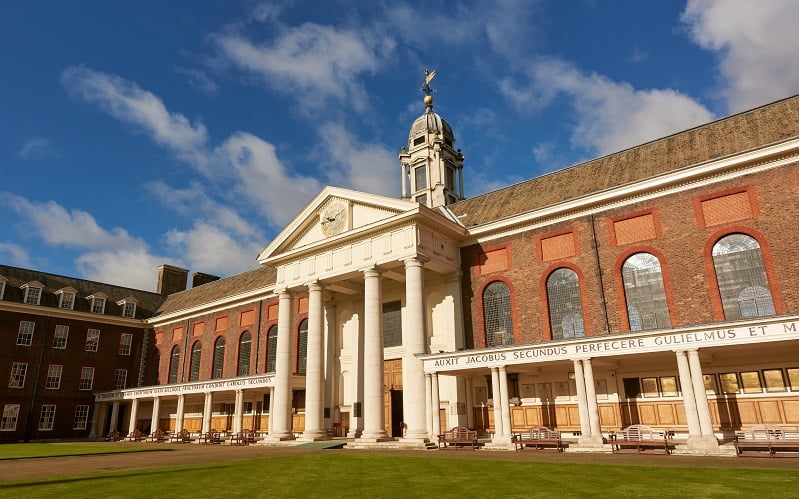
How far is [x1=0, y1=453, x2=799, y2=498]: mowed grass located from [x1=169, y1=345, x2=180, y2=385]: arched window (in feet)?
115

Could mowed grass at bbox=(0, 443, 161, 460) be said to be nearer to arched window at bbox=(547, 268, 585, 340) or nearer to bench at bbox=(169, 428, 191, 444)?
bench at bbox=(169, 428, 191, 444)

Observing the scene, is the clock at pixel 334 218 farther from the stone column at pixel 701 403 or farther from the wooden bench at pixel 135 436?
the wooden bench at pixel 135 436

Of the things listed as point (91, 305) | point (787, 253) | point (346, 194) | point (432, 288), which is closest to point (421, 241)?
point (432, 288)

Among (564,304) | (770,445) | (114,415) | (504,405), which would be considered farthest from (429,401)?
(114,415)

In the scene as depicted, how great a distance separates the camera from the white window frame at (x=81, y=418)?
46.8m

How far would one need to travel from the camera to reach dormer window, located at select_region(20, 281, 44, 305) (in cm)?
4613

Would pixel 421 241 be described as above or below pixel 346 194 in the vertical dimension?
below

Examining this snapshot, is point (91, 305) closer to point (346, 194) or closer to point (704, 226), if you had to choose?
point (346, 194)

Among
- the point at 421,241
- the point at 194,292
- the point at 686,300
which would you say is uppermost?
the point at 194,292

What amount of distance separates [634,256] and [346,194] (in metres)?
16.2

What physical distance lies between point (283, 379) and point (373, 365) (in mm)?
7821

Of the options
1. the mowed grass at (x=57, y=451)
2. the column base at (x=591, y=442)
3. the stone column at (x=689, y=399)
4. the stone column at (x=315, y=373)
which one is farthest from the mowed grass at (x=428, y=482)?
the stone column at (x=315, y=373)

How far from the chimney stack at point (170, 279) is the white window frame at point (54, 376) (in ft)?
47.4

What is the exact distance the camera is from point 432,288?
31.1 meters
